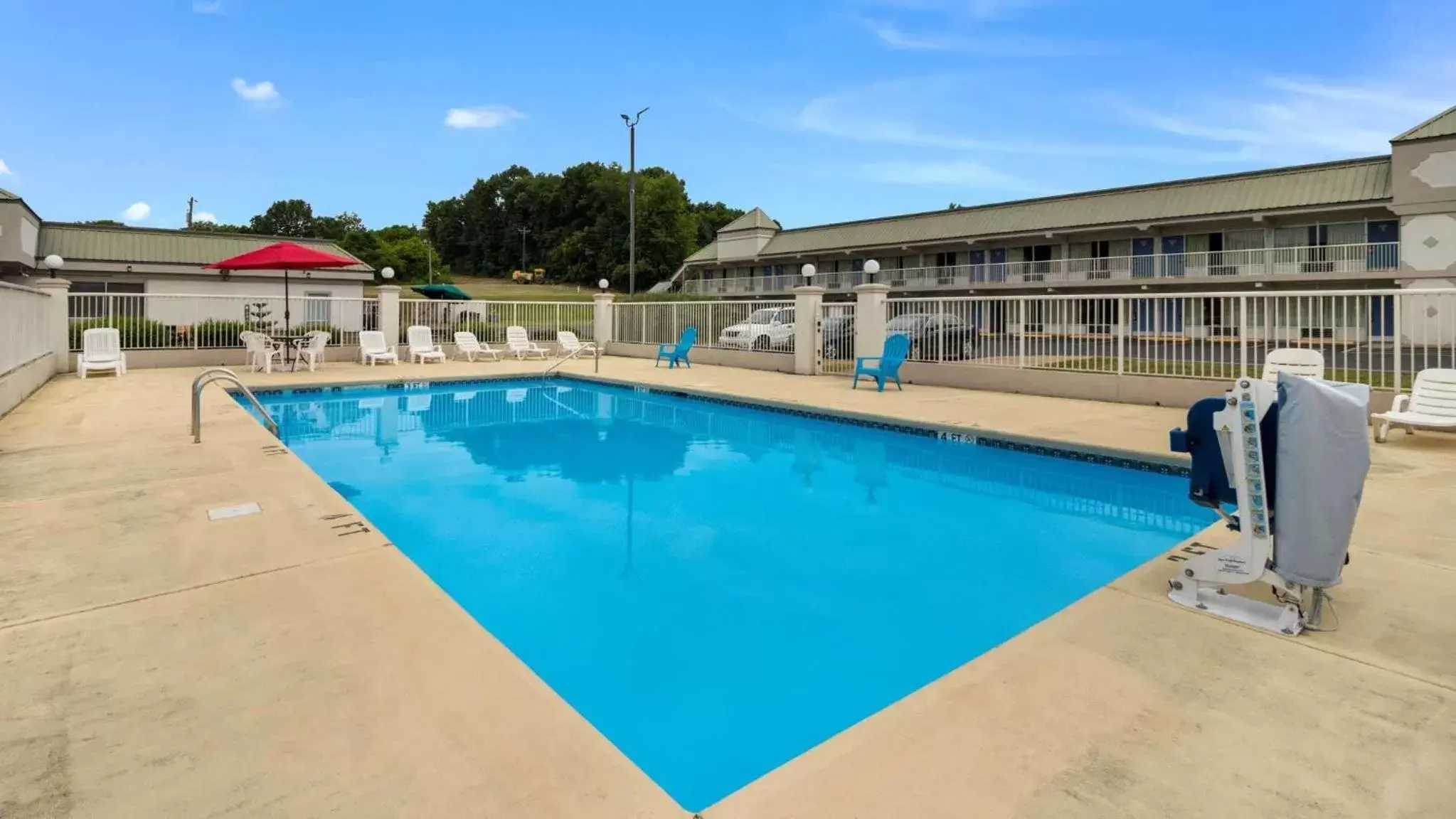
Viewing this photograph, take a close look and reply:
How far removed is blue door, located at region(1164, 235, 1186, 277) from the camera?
26.4 metres

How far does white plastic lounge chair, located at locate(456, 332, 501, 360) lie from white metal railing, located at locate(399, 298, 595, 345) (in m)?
0.58

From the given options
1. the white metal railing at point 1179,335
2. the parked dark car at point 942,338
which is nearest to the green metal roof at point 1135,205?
the white metal railing at point 1179,335

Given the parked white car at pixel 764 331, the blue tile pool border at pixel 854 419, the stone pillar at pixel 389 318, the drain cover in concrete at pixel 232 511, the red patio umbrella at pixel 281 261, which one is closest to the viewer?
the drain cover in concrete at pixel 232 511

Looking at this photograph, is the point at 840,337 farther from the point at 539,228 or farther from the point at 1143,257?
the point at 539,228

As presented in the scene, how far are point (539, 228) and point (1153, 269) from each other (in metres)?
56.3

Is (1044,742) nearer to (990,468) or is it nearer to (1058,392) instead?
(990,468)

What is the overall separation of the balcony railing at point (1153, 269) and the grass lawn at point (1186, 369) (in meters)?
17.5


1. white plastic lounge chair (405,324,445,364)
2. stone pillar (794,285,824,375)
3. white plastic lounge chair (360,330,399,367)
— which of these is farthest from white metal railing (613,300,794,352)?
white plastic lounge chair (360,330,399,367)

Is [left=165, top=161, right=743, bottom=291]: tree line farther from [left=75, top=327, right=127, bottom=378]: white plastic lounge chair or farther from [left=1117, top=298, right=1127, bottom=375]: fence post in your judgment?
[left=1117, top=298, right=1127, bottom=375]: fence post

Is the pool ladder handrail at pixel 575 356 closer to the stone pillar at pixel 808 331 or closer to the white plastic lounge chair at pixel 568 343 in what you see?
the white plastic lounge chair at pixel 568 343

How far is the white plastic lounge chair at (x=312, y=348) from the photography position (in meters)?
13.2

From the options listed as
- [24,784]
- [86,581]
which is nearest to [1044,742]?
[24,784]

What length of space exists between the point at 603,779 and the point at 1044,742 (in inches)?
43.9

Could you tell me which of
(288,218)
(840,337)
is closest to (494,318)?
(840,337)
